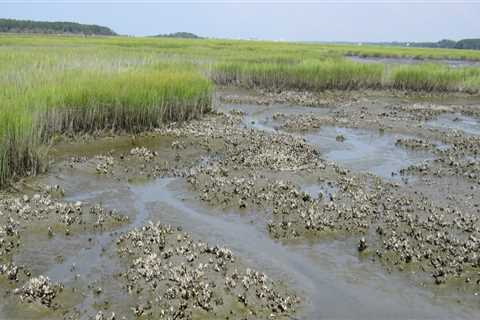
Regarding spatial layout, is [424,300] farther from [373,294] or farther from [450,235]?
[450,235]

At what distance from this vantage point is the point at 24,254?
25.5 ft

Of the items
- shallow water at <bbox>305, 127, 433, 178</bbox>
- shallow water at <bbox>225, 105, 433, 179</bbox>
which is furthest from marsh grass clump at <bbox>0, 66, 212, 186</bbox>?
shallow water at <bbox>305, 127, 433, 178</bbox>

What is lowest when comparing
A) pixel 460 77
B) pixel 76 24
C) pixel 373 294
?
pixel 373 294

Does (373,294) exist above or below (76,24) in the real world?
below

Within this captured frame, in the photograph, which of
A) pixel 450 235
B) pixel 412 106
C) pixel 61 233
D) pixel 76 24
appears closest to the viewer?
pixel 61 233

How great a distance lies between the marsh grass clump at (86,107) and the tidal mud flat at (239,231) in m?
0.66

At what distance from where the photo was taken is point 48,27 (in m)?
150

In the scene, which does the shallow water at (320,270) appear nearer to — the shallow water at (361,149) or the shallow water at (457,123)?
the shallow water at (361,149)

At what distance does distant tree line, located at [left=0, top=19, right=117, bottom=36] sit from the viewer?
5231 inches

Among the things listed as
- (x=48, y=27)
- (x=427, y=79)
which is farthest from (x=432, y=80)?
(x=48, y=27)

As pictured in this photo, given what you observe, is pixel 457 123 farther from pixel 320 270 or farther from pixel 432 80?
pixel 320 270

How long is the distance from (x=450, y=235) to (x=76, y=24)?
17574 cm

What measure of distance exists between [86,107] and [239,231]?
332 inches

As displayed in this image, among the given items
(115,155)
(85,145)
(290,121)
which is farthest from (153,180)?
(290,121)
